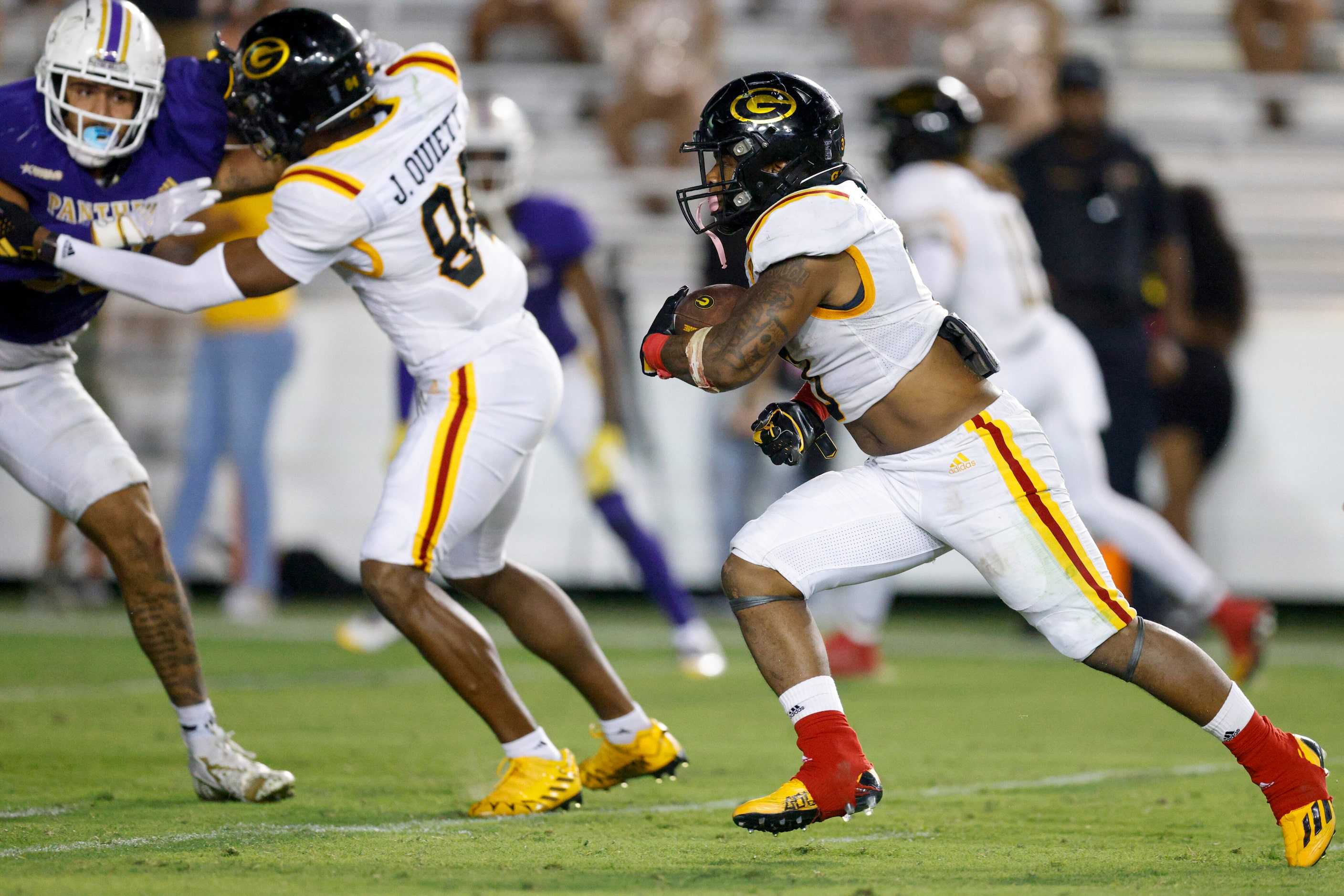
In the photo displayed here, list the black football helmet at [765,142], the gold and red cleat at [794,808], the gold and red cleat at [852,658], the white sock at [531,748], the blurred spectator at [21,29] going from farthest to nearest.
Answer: the blurred spectator at [21,29] → the gold and red cleat at [852,658] → the white sock at [531,748] → the black football helmet at [765,142] → the gold and red cleat at [794,808]

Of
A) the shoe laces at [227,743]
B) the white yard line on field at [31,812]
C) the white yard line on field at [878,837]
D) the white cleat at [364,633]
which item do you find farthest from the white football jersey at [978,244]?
the white yard line on field at [31,812]

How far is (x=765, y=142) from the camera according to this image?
3469 millimetres

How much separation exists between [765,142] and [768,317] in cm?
40

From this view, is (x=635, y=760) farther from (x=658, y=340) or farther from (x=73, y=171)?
(x=73, y=171)

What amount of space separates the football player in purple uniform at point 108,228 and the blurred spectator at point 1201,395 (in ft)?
18.1

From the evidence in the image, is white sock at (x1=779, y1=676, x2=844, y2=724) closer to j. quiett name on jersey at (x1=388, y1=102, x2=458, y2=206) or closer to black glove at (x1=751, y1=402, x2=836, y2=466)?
black glove at (x1=751, y1=402, x2=836, y2=466)

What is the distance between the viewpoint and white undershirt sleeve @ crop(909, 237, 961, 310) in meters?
6.30

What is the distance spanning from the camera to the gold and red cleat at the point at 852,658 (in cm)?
654

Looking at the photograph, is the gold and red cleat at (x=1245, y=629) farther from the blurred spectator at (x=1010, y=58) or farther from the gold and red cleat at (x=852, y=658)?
the blurred spectator at (x=1010, y=58)

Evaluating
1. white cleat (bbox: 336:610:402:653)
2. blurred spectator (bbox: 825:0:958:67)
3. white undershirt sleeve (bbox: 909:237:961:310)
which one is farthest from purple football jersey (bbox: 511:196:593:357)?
blurred spectator (bbox: 825:0:958:67)

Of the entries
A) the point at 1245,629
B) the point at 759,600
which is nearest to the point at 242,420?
the point at 1245,629

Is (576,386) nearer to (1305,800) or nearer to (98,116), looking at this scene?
(98,116)

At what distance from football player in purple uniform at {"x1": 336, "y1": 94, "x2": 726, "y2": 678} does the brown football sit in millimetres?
2987

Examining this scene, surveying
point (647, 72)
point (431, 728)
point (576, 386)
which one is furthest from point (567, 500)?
point (431, 728)
